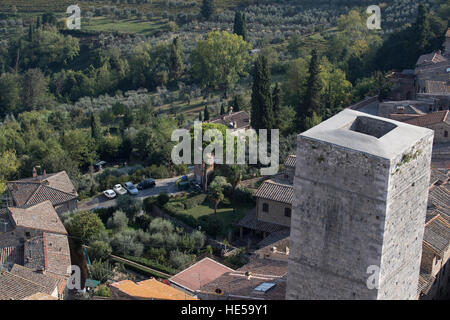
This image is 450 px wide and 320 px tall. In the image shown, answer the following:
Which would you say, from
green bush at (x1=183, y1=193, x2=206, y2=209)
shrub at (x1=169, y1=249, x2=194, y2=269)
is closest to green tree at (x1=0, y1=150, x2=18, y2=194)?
green bush at (x1=183, y1=193, x2=206, y2=209)

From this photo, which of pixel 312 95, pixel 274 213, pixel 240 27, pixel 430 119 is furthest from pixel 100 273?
pixel 240 27

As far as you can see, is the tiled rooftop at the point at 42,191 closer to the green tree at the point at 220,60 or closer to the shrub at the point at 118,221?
the shrub at the point at 118,221

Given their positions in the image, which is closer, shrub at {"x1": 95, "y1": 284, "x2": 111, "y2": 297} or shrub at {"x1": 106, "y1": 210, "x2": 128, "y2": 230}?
shrub at {"x1": 95, "y1": 284, "x2": 111, "y2": 297}

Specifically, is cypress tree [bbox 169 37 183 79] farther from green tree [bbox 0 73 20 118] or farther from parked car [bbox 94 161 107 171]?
parked car [bbox 94 161 107 171]

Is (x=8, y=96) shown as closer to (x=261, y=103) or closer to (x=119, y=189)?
(x=119, y=189)

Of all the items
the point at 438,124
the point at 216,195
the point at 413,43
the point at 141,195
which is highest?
the point at 413,43
